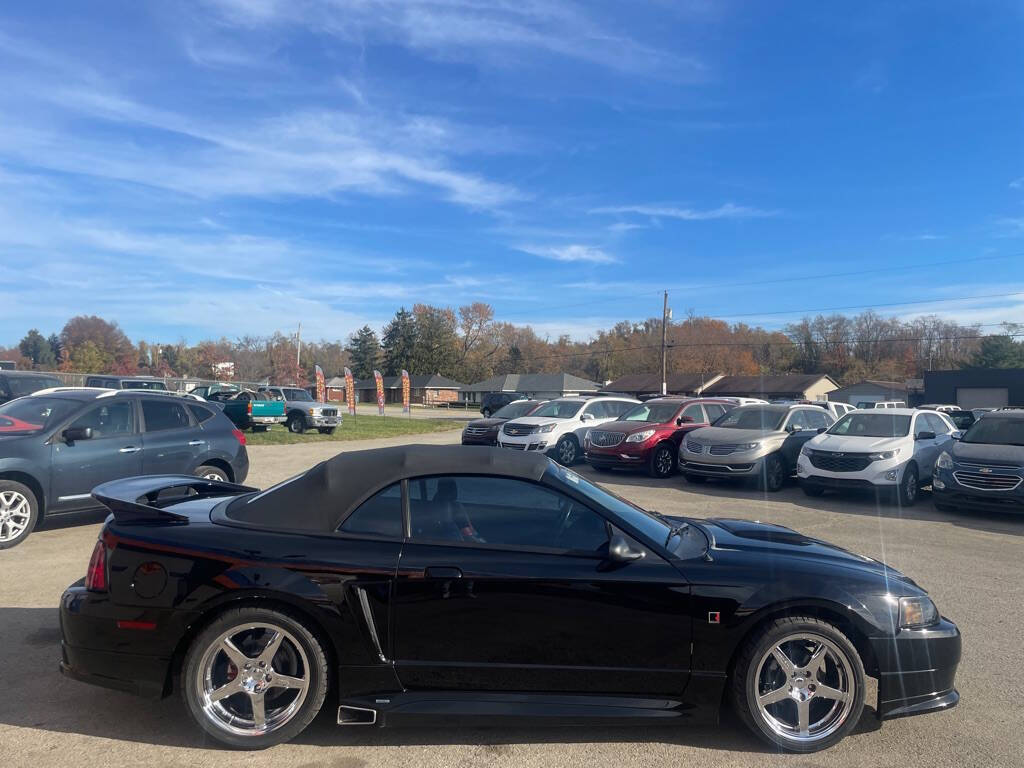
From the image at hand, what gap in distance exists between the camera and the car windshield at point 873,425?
42.2 ft

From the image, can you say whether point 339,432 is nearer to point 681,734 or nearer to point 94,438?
point 94,438

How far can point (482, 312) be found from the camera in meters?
115

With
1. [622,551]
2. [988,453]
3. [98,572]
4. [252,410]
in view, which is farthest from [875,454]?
[252,410]

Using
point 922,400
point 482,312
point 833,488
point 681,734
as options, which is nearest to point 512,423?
point 833,488

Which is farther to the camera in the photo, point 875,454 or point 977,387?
point 977,387

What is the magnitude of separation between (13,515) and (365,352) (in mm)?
104247

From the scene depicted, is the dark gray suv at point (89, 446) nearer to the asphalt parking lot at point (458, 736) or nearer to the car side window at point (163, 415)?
the car side window at point (163, 415)

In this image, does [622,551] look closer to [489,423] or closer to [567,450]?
[567,450]

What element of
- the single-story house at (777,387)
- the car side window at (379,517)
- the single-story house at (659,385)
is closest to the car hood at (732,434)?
the car side window at (379,517)

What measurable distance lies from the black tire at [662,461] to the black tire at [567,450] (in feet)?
9.28

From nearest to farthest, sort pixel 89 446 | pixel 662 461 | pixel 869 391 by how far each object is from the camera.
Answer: pixel 89 446, pixel 662 461, pixel 869 391

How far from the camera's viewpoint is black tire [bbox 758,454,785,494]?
13.3 m

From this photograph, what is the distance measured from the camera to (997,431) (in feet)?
37.9

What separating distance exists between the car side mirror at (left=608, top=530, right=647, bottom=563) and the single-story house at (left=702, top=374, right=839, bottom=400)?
62.9 metres
